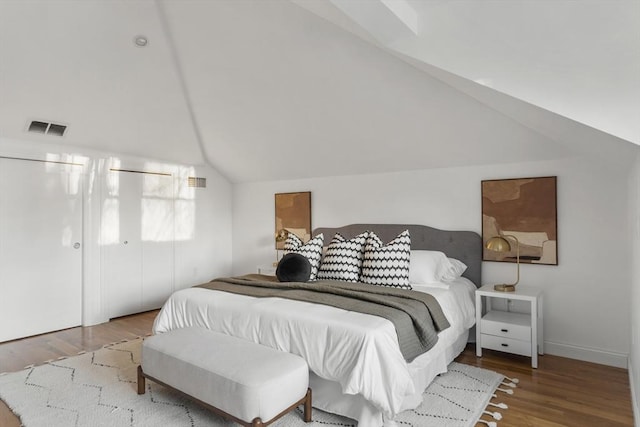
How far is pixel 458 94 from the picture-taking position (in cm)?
297

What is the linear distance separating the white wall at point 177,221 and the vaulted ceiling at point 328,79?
0.14 m

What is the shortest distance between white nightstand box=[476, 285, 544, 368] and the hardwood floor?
0.13 meters

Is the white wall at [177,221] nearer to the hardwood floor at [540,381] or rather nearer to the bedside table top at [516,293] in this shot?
the hardwood floor at [540,381]

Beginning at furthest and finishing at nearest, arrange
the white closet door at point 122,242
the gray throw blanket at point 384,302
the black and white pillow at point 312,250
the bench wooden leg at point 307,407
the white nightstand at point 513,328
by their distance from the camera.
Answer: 1. the white closet door at point 122,242
2. the black and white pillow at point 312,250
3. the white nightstand at point 513,328
4. the gray throw blanket at point 384,302
5. the bench wooden leg at point 307,407

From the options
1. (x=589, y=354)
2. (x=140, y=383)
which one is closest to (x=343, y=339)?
(x=140, y=383)

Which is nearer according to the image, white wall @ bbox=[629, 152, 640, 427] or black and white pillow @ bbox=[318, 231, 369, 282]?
white wall @ bbox=[629, 152, 640, 427]

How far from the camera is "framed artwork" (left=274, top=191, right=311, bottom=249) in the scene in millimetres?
4871

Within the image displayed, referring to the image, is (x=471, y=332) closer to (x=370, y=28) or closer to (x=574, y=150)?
(x=574, y=150)

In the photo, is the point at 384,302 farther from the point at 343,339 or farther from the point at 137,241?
the point at 137,241

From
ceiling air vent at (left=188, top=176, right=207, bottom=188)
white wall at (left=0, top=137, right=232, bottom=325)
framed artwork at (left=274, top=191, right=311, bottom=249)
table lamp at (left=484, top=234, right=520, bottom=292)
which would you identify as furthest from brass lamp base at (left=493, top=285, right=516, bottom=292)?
ceiling air vent at (left=188, top=176, right=207, bottom=188)

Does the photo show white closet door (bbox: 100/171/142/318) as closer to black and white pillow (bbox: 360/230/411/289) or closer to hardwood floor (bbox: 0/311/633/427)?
hardwood floor (bbox: 0/311/633/427)

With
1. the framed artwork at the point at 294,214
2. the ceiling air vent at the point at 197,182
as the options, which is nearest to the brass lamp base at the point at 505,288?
the framed artwork at the point at 294,214

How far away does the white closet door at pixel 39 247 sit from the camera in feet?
12.1

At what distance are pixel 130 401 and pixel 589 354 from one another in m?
3.53
